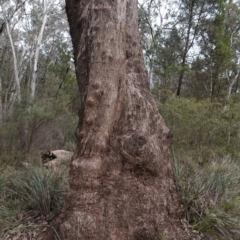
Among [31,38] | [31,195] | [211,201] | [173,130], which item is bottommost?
[31,195]

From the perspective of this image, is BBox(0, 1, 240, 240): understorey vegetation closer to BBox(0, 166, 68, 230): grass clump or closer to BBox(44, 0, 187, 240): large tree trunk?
BBox(0, 166, 68, 230): grass clump

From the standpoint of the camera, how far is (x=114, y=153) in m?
3.21

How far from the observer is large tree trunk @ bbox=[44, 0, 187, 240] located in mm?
3066

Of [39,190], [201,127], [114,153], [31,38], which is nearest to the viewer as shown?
[114,153]

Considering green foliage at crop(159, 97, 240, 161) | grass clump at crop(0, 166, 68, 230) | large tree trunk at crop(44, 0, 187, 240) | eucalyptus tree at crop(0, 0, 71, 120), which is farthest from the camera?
Result: eucalyptus tree at crop(0, 0, 71, 120)

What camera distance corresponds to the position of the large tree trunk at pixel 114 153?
10.1 ft

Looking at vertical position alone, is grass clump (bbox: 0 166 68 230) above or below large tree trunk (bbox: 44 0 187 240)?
below

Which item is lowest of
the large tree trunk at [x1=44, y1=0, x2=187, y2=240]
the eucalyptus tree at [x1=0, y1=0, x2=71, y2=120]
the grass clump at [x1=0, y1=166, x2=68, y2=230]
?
the grass clump at [x1=0, y1=166, x2=68, y2=230]

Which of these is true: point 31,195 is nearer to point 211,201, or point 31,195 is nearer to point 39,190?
point 39,190

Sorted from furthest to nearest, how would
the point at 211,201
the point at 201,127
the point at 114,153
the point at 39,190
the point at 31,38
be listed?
the point at 31,38
the point at 201,127
the point at 39,190
the point at 211,201
the point at 114,153

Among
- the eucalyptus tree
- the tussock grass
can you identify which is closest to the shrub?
the tussock grass

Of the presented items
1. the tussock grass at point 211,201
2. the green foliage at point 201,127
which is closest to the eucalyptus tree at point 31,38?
the green foliage at point 201,127

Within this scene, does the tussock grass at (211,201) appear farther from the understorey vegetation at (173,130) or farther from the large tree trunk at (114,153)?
the large tree trunk at (114,153)

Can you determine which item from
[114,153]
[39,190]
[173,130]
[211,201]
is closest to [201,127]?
[173,130]
